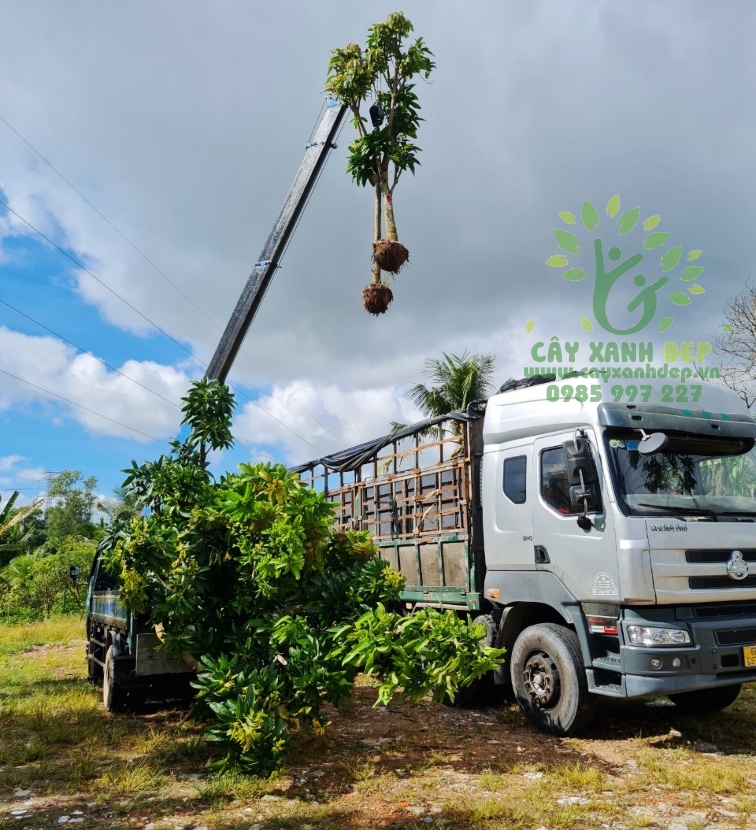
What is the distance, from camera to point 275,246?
1235cm

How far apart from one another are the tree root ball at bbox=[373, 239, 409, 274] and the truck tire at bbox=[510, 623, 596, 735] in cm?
461

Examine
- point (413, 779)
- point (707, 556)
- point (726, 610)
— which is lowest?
point (413, 779)

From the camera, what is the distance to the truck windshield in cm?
622

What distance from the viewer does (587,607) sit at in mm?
6352

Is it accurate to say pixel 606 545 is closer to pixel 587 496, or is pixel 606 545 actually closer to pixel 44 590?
pixel 587 496

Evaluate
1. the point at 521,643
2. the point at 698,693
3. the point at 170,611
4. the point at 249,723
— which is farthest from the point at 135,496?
the point at 698,693

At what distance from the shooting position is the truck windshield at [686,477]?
6.22 m

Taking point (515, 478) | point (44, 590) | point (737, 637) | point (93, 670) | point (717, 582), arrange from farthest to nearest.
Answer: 1. point (44, 590)
2. point (93, 670)
3. point (515, 478)
4. point (717, 582)
5. point (737, 637)

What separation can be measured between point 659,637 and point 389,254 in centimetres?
526

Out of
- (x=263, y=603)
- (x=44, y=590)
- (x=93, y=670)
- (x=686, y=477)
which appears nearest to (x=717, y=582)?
(x=686, y=477)

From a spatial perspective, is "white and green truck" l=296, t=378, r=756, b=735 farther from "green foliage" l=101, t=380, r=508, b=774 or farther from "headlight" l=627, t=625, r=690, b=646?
"green foliage" l=101, t=380, r=508, b=774

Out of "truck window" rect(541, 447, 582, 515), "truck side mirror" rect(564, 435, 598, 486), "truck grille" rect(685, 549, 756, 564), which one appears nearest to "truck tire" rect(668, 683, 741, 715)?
"truck grille" rect(685, 549, 756, 564)

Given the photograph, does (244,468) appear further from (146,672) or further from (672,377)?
(672,377)

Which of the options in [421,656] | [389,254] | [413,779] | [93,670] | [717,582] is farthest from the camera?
[93,670]
